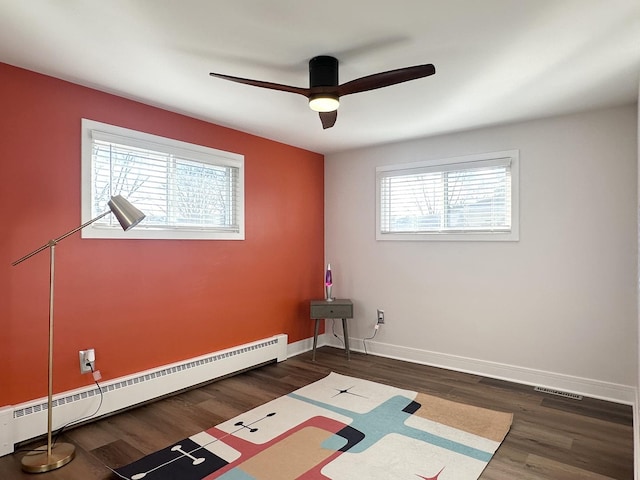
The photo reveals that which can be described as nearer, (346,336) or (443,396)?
(443,396)

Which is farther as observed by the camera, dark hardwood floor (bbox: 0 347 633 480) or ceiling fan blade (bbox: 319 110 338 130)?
ceiling fan blade (bbox: 319 110 338 130)

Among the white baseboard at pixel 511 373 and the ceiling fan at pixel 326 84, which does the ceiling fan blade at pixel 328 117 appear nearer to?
the ceiling fan at pixel 326 84

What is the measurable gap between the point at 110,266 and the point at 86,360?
2.21 feet

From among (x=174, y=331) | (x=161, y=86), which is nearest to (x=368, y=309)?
(x=174, y=331)

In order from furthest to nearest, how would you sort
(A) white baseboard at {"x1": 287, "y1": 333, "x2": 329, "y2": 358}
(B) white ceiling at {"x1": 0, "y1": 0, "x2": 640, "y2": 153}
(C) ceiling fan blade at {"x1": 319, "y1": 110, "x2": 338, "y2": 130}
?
(A) white baseboard at {"x1": 287, "y1": 333, "x2": 329, "y2": 358}, (C) ceiling fan blade at {"x1": 319, "y1": 110, "x2": 338, "y2": 130}, (B) white ceiling at {"x1": 0, "y1": 0, "x2": 640, "y2": 153}

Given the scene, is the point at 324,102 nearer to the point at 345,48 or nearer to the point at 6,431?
the point at 345,48

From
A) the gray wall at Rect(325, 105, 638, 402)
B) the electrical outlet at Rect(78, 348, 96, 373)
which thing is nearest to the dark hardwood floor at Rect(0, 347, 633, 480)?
the gray wall at Rect(325, 105, 638, 402)

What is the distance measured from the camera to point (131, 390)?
298 cm

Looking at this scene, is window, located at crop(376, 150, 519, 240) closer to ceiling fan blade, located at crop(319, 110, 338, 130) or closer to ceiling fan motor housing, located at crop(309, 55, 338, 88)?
ceiling fan blade, located at crop(319, 110, 338, 130)

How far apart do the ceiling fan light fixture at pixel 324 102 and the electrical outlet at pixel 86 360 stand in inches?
90.4

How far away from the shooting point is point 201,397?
3236 millimetres

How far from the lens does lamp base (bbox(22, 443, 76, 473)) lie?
219 cm

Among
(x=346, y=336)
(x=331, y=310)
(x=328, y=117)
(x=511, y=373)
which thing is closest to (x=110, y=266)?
(x=328, y=117)

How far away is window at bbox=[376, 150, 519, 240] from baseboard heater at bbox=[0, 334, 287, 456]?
6.14ft
